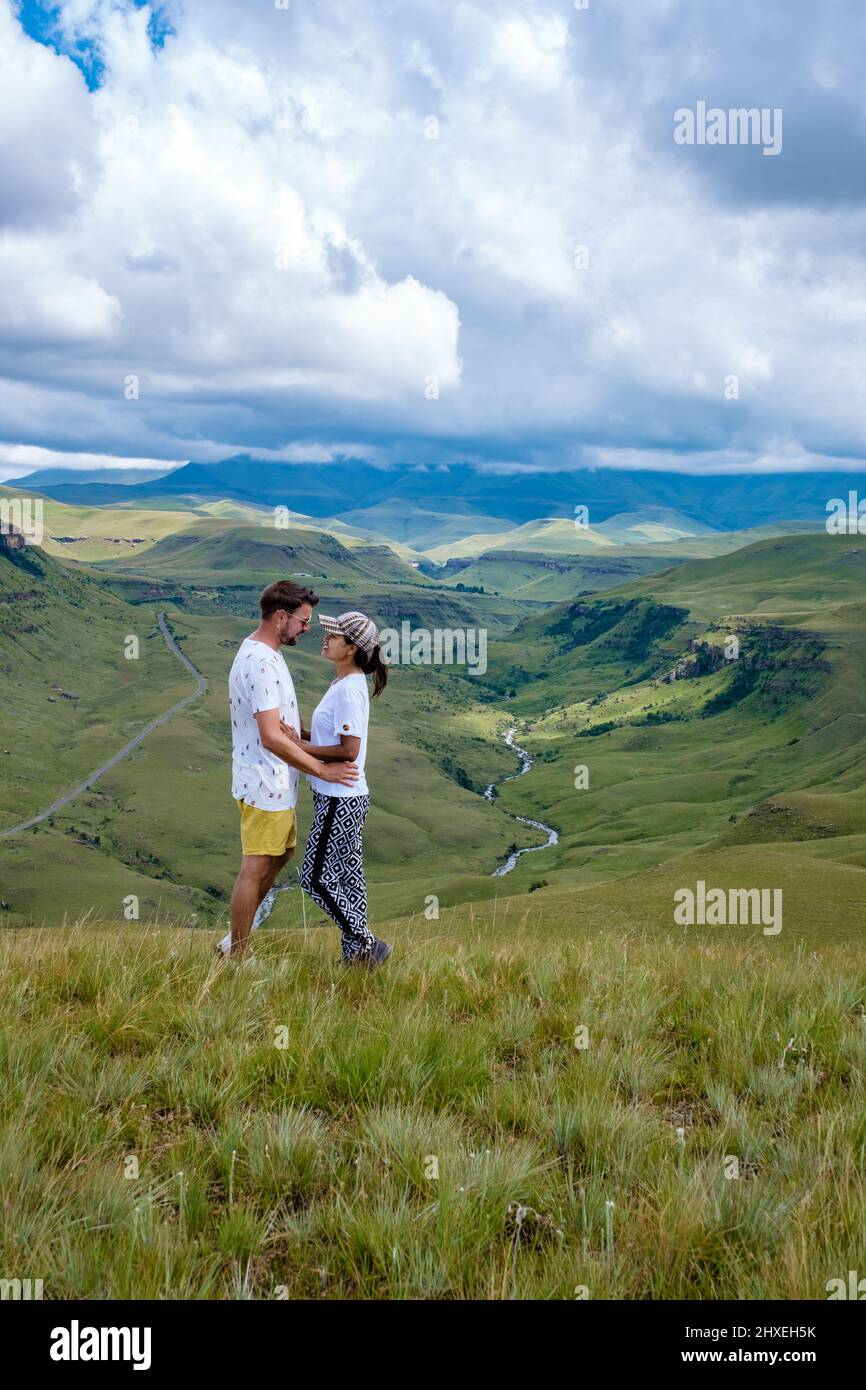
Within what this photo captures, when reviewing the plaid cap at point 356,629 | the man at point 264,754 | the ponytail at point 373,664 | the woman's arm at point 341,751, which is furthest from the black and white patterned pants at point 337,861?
the plaid cap at point 356,629

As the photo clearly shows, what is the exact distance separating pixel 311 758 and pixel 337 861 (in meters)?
1.20

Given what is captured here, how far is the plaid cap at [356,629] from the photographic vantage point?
8.98 m

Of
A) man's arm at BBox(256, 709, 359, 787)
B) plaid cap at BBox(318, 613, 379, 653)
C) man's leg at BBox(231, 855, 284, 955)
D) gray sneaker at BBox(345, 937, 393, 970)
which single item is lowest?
gray sneaker at BBox(345, 937, 393, 970)

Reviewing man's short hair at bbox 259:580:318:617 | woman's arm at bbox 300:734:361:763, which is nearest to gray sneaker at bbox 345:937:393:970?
woman's arm at bbox 300:734:361:763

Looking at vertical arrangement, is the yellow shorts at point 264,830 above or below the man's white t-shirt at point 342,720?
below

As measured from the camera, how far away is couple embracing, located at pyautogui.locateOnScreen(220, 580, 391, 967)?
8906mm

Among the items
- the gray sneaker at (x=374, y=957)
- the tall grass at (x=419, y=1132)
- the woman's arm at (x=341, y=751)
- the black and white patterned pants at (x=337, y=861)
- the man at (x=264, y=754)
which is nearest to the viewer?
the tall grass at (x=419, y=1132)

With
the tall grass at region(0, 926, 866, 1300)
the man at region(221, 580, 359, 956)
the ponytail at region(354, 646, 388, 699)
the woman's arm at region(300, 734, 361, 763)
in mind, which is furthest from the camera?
the ponytail at region(354, 646, 388, 699)

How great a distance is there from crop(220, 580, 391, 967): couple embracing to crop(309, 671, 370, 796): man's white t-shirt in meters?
0.01

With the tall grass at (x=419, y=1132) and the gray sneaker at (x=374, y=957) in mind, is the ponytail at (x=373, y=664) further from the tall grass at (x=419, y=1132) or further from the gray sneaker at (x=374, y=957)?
the tall grass at (x=419, y=1132)

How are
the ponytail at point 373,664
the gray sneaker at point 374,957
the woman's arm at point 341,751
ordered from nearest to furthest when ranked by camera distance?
1. the gray sneaker at point 374,957
2. the woman's arm at point 341,751
3. the ponytail at point 373,664

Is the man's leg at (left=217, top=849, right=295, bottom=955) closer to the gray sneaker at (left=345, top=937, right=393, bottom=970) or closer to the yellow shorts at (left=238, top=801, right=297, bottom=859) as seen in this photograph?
the yellow shorts at (left=238, top=801, right=297, bottom=859)
